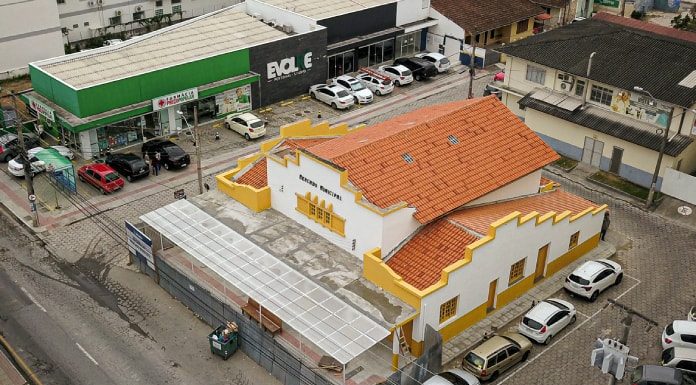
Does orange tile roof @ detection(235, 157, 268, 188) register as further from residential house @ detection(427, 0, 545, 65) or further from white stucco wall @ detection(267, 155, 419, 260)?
residential house @ detection(427, 0, 545, 65)

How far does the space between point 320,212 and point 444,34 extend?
134 feet

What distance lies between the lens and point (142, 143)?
59.6m

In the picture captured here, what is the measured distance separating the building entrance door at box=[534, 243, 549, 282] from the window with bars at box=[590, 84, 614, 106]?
17.9 m

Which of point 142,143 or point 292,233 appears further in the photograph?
point 142,143

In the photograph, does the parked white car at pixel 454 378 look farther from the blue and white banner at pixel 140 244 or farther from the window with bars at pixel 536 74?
the window with bars at pixel 536 74

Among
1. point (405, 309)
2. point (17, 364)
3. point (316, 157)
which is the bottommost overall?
point (17, 364)

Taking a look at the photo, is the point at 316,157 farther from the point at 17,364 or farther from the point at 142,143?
the point at 142,143

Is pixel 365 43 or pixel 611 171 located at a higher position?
pixel 365 43

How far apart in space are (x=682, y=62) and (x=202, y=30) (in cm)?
→ 3914

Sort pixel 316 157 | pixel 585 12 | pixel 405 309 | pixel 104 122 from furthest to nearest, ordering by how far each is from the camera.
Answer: pixel 585 12
pixel 104 122
pixel 316 157
pixel 405 309

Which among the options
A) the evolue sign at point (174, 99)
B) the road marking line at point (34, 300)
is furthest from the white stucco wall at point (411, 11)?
the road marking line at point (34, 300)

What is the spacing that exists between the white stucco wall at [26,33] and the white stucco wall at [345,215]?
40.4 m

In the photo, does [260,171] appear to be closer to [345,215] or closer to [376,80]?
[345,215]

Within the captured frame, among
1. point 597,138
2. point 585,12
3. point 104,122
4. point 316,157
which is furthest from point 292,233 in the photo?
point 585,12
